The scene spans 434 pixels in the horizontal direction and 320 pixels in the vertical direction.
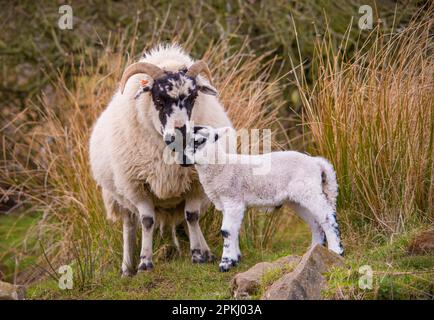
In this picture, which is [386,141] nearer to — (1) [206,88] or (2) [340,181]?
(2) [340,181]

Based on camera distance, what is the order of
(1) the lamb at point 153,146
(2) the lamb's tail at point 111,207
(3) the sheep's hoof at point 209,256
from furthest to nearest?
1. (2) the lamb's tail at point 111,207
2. (3) the sheep's hoof at point 209,256
3. (1) the lamb at point 153,146

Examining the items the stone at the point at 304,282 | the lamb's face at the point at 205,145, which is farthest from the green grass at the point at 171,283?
the lamb's face at the point at 205,145

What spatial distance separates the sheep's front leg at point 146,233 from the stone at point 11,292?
127 cm

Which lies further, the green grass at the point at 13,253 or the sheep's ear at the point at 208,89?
the green grass at the point at 13,253

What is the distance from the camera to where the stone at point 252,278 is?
5836mm

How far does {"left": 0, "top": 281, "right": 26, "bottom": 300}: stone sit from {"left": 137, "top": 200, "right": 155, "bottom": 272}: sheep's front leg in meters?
1.27

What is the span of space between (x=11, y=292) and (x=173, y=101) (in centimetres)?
219

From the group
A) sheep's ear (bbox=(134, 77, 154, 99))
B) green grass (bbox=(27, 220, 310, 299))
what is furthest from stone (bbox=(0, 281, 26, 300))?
sheep's ear (bbox=(134, 77, 154, 99))

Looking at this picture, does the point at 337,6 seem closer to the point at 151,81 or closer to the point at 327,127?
the point at 327,127

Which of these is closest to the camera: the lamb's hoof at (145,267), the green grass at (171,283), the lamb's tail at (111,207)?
the green grass at (171,283)

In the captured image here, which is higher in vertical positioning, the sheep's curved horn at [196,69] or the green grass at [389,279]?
the sheep's curved horn at [196,69]

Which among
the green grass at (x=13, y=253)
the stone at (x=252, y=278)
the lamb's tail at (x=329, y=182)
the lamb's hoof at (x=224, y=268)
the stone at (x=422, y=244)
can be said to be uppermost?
the lamb's tail at (x=329, y=182)

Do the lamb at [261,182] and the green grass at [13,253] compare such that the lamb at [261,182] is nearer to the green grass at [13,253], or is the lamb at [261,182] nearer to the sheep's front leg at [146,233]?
the sheep's front leg at [146,233]

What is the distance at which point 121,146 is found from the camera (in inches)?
299
